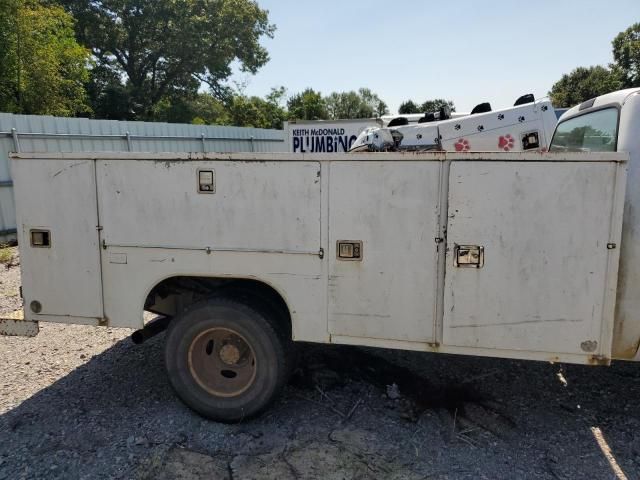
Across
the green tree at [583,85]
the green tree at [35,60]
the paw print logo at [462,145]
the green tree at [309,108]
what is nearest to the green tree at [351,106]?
the green tree at [309,108]

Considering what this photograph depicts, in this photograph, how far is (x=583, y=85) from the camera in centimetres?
3441

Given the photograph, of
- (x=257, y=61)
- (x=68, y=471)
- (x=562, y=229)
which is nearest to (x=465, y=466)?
(x=562, y=229)

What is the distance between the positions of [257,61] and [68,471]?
33.5 metres

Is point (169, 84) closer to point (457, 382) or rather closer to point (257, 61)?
point (257, 61)

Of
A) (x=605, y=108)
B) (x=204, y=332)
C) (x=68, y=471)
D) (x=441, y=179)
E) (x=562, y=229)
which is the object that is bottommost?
(x=68, y=471)

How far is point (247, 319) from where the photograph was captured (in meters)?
3.35

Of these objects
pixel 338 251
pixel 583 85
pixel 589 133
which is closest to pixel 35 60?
pixel 338 251

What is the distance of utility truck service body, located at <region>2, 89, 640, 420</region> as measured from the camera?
2.87m

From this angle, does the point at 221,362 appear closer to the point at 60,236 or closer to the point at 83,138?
the point at 60,236

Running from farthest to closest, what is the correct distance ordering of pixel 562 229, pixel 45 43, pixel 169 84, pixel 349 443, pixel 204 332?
1. pixel 169 84
2. pixel 45 43
3. pixel 204 332
4. pixel 349 443
5. pixel 562 229

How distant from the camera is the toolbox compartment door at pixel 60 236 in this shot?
343 centimetres

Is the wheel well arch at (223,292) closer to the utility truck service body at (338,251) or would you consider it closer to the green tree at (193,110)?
the utility truck service body at (338,251)

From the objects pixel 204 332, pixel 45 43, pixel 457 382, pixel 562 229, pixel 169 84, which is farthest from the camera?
pixel 169 84

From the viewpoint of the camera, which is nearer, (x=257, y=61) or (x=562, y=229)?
(x=562, y=229)
